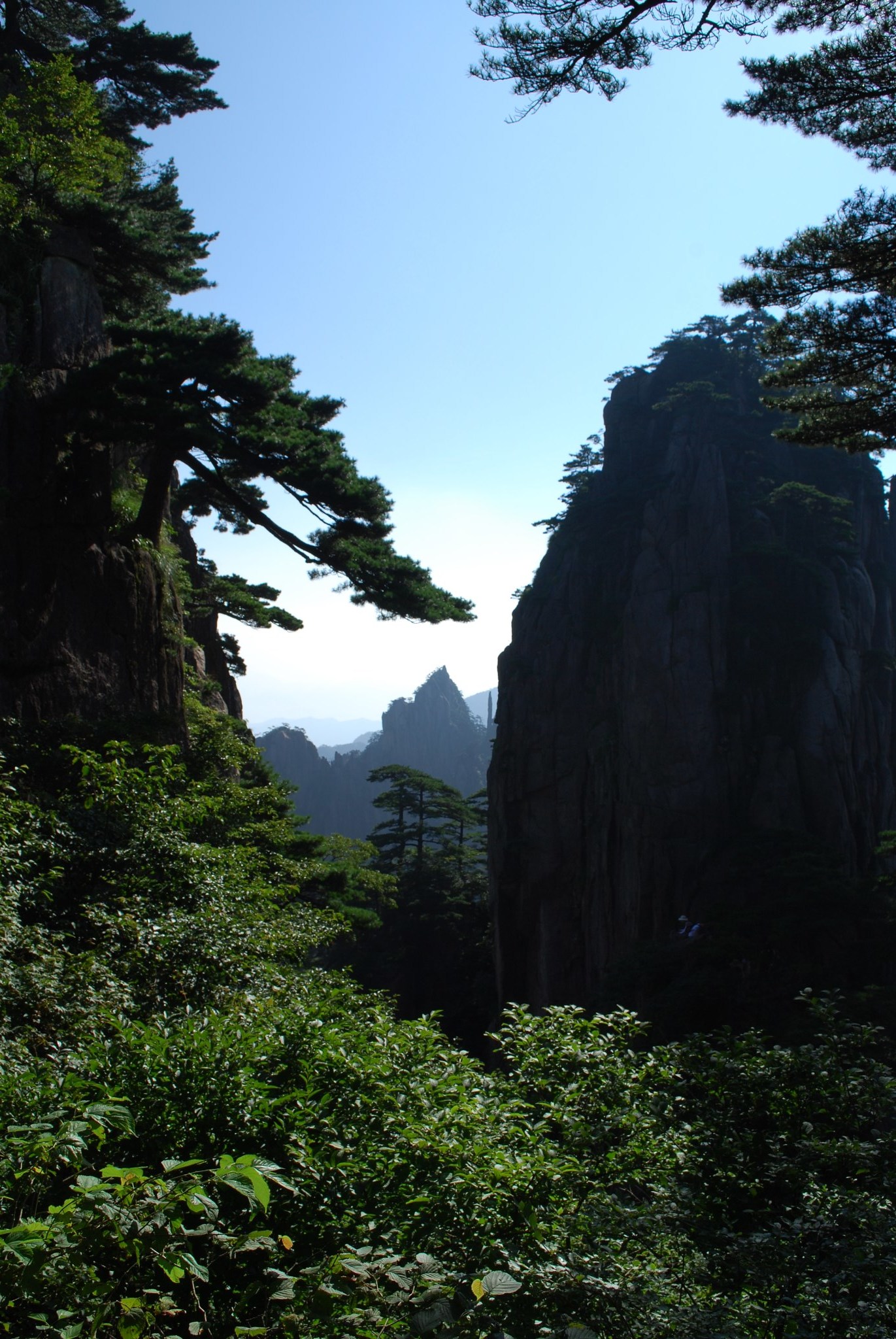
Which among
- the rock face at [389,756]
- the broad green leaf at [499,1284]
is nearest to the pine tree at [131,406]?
the broad green leaf at [499,1284]

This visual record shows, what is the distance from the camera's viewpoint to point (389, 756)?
9188cm

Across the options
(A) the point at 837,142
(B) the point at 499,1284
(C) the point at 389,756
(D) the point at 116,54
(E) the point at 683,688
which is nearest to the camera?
(B) the point at 499,1284

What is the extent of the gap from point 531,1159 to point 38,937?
129 inches

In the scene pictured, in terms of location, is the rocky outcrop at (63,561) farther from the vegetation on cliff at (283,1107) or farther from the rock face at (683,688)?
the rock face at (683,688)

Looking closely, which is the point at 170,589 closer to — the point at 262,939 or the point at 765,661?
the point at 262,939

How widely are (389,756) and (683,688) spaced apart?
6895 centimetres

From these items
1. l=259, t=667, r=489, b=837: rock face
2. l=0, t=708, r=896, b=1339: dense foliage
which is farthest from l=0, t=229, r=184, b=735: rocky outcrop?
l=259, t=667, r=489, b=837: rock face

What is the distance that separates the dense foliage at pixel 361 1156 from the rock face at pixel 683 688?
15.7m

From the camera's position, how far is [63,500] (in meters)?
10.4

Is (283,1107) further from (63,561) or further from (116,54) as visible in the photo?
(116,54)

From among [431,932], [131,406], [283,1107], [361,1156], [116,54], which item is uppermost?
[116,54]

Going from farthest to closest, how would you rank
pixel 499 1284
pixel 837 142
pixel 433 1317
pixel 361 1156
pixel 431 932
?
pixel 431 932
pixel 837 142
pixel 361 1156
pixel 499 1284
pixel 433 1317

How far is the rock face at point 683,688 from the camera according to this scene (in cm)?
2353

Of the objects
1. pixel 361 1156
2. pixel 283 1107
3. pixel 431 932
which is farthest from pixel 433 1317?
Result: pixel 431 932
